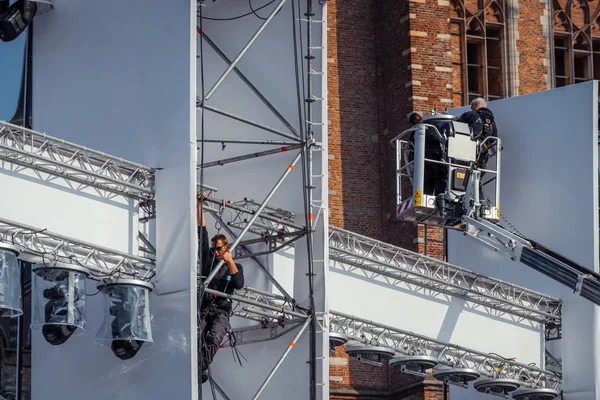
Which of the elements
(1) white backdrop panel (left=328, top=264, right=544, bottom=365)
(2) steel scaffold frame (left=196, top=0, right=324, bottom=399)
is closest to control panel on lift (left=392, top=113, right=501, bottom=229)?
(1) white backdrop panel (left=328, top=264, right=544, bottom=365)

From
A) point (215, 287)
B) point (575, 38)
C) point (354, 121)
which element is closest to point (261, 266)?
point (215, 287)

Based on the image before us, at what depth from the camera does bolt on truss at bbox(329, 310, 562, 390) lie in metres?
16.5

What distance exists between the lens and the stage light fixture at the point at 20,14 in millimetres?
15984

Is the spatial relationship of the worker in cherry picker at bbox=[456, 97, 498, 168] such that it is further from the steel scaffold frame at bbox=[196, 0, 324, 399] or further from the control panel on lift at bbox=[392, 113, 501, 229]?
the steel scaffold frame at bbox=[196, 0, 324, 399]

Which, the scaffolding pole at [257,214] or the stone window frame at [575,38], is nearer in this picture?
the scaffolding pole at [257,214]

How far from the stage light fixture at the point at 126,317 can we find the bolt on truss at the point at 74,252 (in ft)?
0.83

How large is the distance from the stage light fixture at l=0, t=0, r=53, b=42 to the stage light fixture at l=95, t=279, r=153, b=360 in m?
4.10

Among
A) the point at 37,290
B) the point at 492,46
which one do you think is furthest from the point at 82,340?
the point at 492,46

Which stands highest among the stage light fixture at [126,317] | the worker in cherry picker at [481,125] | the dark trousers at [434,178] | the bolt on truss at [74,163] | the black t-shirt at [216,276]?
the worker in cherry picker at [481,125]

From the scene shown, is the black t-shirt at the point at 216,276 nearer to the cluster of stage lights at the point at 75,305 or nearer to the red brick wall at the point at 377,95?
the cluster of stage lights at the point at 75,305

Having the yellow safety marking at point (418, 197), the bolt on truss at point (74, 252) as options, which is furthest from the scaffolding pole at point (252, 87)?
the bolt on truss at point (74, 252)

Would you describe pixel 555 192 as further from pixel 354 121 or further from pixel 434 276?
pixel 354 121

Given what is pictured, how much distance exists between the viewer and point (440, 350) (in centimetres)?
1730

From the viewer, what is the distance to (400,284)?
17.3 m
